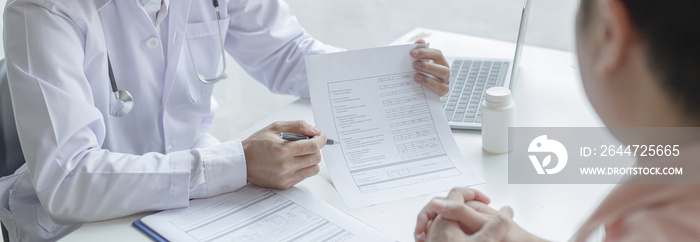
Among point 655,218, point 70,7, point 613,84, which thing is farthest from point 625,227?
point 70,7

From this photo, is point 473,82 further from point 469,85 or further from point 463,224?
point 463,224

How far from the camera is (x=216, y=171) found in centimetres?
99

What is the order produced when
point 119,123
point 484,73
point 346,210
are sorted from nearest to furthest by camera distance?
point 346,210 → point 119,123 → point 484,73

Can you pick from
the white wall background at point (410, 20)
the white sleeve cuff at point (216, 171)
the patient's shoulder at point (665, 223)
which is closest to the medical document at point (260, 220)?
the white sleeve cuff at point (216, 171)

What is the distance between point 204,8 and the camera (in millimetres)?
1313

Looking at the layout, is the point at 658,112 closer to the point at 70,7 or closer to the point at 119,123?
the point at 70,7

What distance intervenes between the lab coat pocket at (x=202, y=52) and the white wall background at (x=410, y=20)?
5.47ft

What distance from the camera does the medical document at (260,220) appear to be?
0.88 meters

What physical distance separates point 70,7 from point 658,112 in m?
0.93

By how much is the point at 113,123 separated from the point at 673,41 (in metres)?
1.05

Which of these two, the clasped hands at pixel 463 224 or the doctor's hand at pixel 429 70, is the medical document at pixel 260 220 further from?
the doctor's hand at pixel 429 70

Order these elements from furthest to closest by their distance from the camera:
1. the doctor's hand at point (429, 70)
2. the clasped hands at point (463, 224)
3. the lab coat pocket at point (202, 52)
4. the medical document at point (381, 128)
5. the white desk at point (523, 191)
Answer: the lab coat pocket at point (202, 52), the doctor's hand at point (429, 70), the medical document at point (381, 128), the white desk at point (523, 191), the clasped hands at point (463, 224)

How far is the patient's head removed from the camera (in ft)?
1.61

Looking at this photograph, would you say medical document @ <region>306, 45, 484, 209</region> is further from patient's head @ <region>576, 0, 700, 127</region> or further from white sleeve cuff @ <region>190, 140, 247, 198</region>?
patient's head @ <region>576, 0, 700, 127</region>
